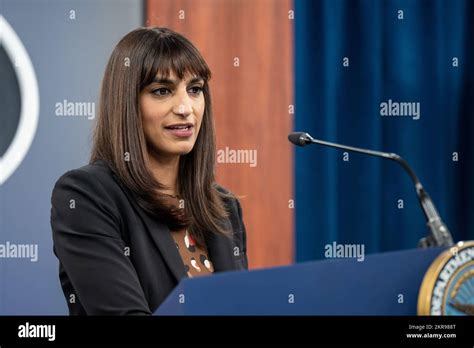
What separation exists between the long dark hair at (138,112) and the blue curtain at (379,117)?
37.4 inches

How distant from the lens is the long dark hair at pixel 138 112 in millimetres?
1411

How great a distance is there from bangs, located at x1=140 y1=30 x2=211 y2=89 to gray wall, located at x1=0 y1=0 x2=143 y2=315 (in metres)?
0.88

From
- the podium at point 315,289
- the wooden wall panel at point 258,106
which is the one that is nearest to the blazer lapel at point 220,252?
the podium at point 315,289

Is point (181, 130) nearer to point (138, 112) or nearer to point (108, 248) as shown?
point (138, 112)

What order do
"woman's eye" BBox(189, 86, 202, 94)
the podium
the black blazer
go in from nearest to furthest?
1. the podium
2. the black blazer
3. "woman's eye" BBox(189, 86, 202, 94)

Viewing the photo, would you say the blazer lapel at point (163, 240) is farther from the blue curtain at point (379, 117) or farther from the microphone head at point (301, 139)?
the blue curtain at point (379, 117)

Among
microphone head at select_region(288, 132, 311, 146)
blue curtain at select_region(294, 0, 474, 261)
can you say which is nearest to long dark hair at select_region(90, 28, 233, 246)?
microphone head at select_region(288, 132, 311, 146)

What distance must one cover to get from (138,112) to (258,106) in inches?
40.1

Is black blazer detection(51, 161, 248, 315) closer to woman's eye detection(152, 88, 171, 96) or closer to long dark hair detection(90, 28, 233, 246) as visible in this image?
long dark hair detection(90, 28, 233, 246)

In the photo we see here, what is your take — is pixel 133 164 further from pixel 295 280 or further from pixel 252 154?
pixel 252 154

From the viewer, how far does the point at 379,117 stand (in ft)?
7.94

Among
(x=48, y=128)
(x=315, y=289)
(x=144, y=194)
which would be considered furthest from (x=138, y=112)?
(x=48, y=128)

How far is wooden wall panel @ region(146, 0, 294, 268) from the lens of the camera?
2393 millimetres
